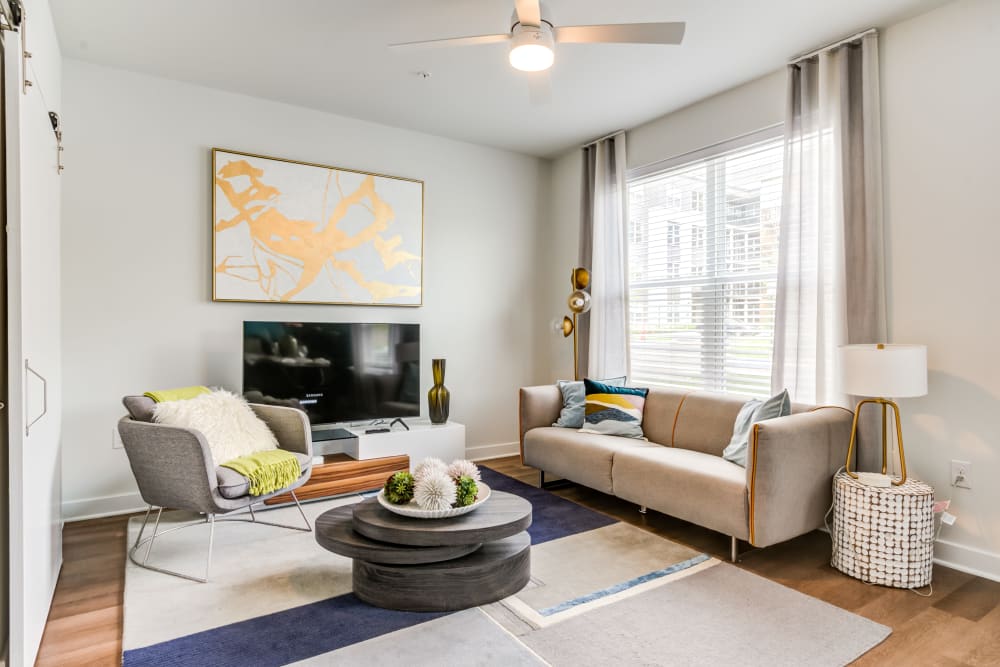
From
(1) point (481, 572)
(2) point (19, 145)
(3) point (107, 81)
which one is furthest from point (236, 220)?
(1) point (481, 572)

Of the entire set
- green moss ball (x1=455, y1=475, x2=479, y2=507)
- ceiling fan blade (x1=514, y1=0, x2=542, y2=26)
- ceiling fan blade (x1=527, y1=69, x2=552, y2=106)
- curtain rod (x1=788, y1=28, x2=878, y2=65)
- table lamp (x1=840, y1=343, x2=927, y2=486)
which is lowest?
green moss ball (x1=455, y1=475, x2=479, y2=507)

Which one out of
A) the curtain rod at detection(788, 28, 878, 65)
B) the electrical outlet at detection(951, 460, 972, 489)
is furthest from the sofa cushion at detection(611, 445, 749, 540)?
the curtain rod at detection(788, 28, 878, 65)

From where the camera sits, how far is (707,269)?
398 cm

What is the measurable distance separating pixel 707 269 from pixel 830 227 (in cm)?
91

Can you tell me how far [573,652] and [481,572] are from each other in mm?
463

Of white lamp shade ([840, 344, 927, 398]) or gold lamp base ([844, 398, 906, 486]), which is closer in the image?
white lamp shade ([840, 344, 927, 398])

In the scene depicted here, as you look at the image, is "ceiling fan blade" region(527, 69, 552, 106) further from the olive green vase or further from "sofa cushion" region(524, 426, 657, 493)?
the olive green vase

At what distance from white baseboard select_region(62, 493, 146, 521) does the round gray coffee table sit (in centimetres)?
189

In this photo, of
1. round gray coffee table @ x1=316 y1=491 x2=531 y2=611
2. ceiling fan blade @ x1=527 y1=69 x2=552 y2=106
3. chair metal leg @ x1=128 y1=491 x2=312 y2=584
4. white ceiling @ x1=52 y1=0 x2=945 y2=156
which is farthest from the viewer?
white ceiling @ x1=52 y1=0 x2=945 y2=156

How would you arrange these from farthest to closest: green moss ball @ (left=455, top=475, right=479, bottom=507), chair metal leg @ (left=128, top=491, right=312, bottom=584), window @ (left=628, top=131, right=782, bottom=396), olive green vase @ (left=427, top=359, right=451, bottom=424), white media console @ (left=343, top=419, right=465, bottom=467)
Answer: olive green vase @ (left=427, top=359, right=451, bottom=424) < white media console @ (left=343, top=419, right=465, bottom=467) < window @ (left=628, top=131, right=782, bottom=396) < chair metal leg @ (left=128, top=491, right=312, bottom=584) < green moss ball @ (left=455, top=475, right=479, bottom=507)

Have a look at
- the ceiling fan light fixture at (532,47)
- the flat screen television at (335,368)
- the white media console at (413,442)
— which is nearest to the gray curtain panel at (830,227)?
the ceiling fan light fixture at (532,47)

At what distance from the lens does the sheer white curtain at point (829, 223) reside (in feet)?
9.79

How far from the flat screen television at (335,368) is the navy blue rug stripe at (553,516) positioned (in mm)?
1017

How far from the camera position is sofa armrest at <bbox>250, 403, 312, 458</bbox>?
10.6ft
